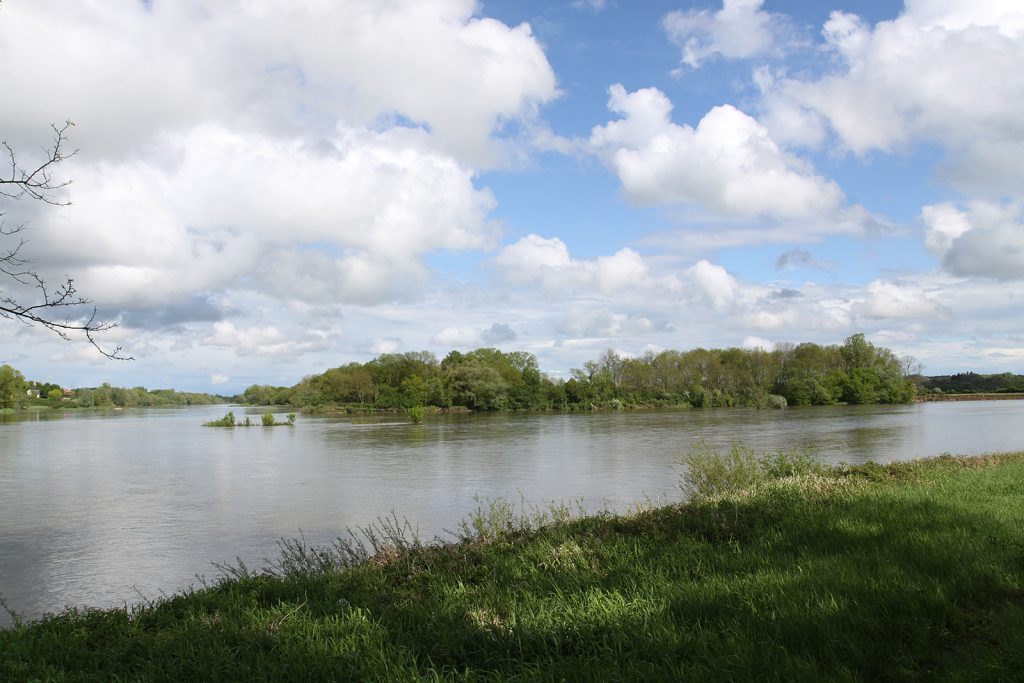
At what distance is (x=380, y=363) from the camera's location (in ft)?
308

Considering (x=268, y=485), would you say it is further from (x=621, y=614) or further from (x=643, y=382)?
(x=643, y=382)

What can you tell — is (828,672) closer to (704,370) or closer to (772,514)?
(772,514)

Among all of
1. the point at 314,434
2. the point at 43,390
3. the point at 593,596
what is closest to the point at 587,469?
the point at 593,596

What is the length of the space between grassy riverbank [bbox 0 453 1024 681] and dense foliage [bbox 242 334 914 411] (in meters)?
73.5

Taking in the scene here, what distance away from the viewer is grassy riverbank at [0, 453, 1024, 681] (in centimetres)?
364

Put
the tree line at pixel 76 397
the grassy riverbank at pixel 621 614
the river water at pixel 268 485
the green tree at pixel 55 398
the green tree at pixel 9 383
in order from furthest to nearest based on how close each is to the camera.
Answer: the green tree at pixel 55 398 → the tree line at pixel 76 397 → the green tree at pixel 9 383 → the river water at pixel 268 485 → the grassy riverbank at pixel 621 614

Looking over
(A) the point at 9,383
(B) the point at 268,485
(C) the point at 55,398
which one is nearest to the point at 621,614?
(B) the point at 268,485

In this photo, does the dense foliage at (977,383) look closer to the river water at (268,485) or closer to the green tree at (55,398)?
the river water at (268,485)

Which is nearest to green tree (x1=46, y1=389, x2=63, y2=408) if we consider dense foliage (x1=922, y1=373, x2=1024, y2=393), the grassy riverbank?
the grassy riverbank

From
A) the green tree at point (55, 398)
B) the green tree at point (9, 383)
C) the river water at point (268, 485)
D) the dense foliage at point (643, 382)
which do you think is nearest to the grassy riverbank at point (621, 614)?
the river water at point (268, 485)

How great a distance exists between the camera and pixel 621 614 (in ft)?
14.2

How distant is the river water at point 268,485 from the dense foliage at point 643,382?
140 feet

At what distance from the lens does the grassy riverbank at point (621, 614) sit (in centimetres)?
364

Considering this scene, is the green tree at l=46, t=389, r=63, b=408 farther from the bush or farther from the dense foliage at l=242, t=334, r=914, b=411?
the bush
